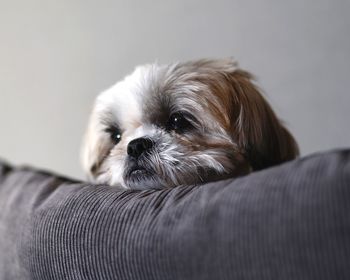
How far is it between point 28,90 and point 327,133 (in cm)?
115

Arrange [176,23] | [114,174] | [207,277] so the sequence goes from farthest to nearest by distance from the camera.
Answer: [176,23] → [114,174] → [207,277]

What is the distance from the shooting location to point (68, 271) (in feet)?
2.43

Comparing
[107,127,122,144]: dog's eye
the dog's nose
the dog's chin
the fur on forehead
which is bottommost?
the dog's chin

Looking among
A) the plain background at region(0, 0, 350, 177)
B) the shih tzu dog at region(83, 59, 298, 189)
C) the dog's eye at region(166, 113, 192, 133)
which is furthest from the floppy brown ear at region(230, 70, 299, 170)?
the plain background at region(0, 0, 350, 177)

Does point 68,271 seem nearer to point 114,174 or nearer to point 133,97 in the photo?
point 114,174

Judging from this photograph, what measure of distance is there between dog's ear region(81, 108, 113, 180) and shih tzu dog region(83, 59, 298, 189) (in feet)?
0.34

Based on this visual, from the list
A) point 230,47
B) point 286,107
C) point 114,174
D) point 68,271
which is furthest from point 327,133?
point 68,271

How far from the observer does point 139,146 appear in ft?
3.29

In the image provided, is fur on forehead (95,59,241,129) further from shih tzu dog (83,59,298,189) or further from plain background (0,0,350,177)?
plain background (0,0,350,177)

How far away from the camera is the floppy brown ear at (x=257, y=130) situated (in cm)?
102

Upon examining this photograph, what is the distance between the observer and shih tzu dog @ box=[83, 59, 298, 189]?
0.99m

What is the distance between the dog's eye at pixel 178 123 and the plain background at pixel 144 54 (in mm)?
518

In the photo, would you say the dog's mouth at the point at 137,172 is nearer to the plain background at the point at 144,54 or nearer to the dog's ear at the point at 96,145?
the dog's ear at the point at 96,145

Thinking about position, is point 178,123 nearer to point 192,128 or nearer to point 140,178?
point 192,128
